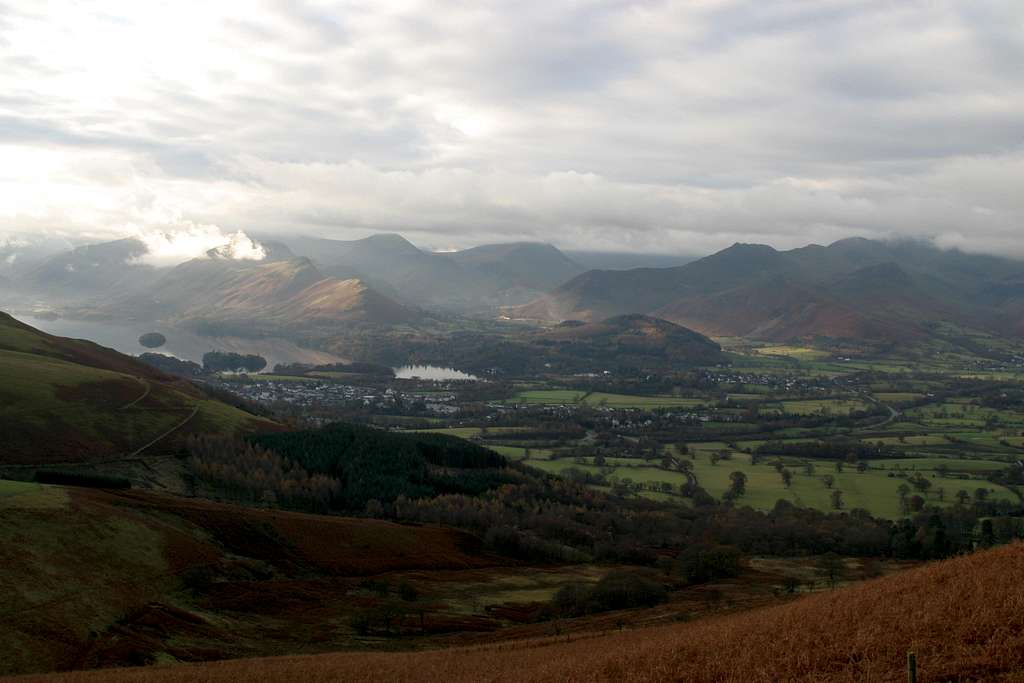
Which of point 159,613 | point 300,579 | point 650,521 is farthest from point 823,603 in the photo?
point 650,521

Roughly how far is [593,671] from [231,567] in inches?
1911

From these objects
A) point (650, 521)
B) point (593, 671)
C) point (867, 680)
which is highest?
point (867, 680)

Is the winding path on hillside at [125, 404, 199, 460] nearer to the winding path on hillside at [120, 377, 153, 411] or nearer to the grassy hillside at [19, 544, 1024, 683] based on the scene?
the winding path on hillside at [120, 377, 153, 411]

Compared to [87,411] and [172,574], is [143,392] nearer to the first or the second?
→ [87,411]

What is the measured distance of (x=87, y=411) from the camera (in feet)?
379

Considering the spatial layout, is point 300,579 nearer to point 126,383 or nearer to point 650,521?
point 650,521

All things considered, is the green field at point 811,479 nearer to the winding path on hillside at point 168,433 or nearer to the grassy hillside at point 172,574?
the grassy hillside at point 172,574

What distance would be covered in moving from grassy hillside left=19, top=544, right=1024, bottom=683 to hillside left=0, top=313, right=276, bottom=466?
73.6m

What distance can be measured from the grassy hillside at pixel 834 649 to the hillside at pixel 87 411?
73.6 metres

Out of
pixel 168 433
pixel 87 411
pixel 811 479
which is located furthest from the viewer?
pixel 811 479

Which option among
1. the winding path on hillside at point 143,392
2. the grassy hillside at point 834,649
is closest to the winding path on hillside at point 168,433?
the winding path on hillside at point 143,392

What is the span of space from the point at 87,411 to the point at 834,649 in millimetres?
114953

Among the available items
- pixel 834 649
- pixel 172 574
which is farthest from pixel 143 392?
pixel 834 649

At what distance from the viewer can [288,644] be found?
52.2m
